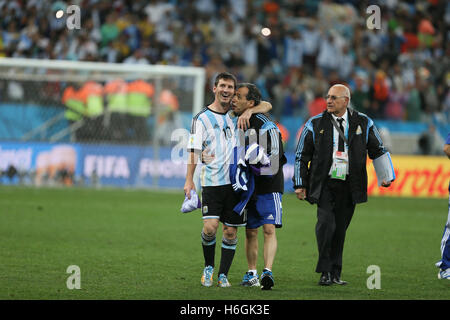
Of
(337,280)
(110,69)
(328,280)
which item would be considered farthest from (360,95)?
(328,280)

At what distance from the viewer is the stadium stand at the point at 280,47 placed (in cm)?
2334

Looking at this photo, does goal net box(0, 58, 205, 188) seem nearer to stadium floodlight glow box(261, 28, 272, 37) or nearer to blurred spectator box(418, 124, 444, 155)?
stadium floodlight glow box(261, 28, 272, 37)

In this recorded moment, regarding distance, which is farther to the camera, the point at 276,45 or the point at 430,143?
the point at 276,45

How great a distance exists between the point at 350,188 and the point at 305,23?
19.7 meters

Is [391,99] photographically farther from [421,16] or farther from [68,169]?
[68,169]

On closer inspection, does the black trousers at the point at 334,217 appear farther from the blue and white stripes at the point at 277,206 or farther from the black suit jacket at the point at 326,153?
the blue and white stripes at the point at 277,206

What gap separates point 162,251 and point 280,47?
16153 mm

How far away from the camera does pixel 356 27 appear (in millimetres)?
27953

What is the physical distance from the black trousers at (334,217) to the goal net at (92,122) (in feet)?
41.5

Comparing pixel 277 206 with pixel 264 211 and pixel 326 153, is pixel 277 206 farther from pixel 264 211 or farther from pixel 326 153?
pixel 326 153

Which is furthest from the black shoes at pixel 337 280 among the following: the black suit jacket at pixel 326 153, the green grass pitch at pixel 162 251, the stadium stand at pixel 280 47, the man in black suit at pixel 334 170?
the stadium stand at pixel 280 47

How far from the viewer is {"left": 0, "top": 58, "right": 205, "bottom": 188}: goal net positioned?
20859 mm

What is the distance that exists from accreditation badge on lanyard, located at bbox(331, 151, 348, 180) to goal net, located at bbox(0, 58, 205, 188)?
1270cm

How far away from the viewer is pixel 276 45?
2616 cm
